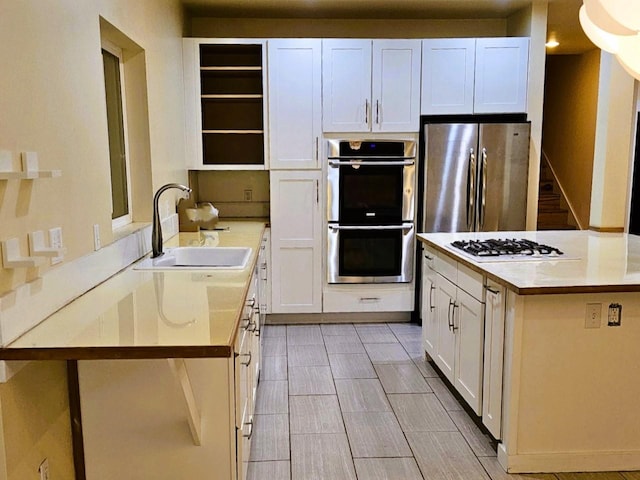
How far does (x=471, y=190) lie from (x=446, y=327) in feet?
5.06

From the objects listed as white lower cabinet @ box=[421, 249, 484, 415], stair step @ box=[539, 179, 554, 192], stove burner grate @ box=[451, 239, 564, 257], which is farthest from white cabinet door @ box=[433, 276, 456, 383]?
stair step @ box=[539, 179, 554, 192]

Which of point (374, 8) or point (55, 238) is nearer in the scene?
point (55, 238)

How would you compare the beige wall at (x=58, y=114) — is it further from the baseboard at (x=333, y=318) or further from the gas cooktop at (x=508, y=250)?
the baseboard at (x=333, y=318)

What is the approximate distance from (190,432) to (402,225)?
304cm

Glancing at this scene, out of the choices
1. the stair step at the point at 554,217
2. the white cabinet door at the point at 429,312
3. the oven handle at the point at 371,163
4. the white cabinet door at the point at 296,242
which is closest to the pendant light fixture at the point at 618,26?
the white cabinet door at the point at 429,312

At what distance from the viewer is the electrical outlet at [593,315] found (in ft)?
7.61

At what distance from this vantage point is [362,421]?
289 cm

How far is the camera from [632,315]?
7.65 ft

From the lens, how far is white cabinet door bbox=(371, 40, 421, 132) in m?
4.36

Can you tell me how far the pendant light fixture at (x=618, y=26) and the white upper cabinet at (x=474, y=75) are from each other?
1943 mm

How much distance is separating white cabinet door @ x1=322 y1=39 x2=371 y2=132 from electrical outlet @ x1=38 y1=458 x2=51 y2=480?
10.8ft

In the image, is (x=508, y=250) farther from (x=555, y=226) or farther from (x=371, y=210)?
(x=555, y=226)

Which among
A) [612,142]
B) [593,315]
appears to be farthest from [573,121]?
[593,315]

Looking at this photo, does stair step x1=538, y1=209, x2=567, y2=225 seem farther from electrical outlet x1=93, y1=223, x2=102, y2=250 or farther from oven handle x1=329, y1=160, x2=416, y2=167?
electrical outlet x1=93, y1=223, x2=102, y2=250
